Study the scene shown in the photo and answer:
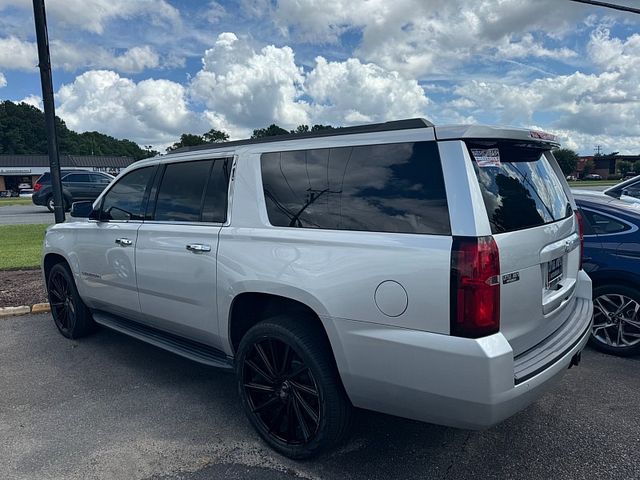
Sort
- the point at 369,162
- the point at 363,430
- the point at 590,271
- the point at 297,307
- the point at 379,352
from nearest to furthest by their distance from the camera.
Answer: the point at 379,352
the point at 369,162
the point at 297,307
the point at 363,430
the point at 590,271

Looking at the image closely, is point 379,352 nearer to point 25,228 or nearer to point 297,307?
point 297,307

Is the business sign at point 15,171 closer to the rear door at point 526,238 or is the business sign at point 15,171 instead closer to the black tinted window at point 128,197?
the black tinted window at point 128,197

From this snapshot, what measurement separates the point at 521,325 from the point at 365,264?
0.86 metres

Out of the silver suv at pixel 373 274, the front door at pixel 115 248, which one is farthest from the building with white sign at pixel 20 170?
the silver suv at pixel 373 274

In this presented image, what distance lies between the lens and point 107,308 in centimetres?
447

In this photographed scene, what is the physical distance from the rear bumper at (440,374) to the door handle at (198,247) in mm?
1209

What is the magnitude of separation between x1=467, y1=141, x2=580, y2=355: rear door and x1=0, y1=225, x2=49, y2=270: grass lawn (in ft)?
27.6

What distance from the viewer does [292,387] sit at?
9.43ft

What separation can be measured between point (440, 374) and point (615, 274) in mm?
2945

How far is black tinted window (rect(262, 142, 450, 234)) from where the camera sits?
236cm

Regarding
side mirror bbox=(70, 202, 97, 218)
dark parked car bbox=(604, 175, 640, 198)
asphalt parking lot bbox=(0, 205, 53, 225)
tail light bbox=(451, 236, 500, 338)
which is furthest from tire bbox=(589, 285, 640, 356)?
asphalt parking lot bbox=(0, 205, 53, 225)

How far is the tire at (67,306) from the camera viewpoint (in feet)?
16.0

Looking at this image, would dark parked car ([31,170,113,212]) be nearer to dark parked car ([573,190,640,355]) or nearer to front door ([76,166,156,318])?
front door ([76,166,156,318])

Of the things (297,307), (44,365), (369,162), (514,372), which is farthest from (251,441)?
(44,365)
